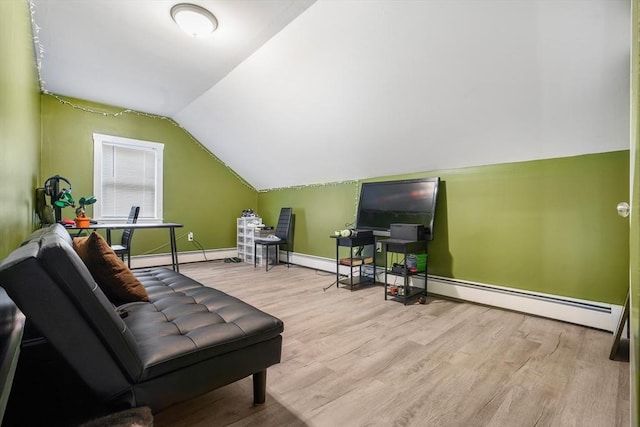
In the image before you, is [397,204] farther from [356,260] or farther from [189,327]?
[189,327]

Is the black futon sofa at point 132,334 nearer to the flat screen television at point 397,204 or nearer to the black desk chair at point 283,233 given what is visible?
the flat screen television at point 397,204

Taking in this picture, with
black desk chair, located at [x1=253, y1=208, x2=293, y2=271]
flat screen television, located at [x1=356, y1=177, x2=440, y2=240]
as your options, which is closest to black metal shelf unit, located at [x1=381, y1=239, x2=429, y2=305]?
flat screen television, located at [x1=356, y1=177, x2=440, y2=240]

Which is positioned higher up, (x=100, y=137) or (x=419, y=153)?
(x=100, y=137)

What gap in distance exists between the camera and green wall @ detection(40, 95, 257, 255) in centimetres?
433

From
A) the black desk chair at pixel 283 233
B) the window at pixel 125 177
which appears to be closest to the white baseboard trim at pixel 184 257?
the window at pixel 125 177

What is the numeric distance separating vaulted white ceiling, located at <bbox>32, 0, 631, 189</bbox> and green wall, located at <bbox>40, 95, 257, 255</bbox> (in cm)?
44

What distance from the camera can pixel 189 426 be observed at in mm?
1372

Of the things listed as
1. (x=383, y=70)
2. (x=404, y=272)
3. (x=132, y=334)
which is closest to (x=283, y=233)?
(x=404, y=272)

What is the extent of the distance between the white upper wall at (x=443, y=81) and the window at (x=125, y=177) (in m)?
1.90

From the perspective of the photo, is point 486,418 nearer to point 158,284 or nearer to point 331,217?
point 158,284

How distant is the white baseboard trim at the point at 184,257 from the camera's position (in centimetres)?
500

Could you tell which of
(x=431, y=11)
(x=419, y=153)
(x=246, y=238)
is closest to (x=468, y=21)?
(x=431, y=11)

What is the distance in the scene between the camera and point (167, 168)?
5336 millimetres

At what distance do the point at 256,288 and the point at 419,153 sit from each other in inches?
106
